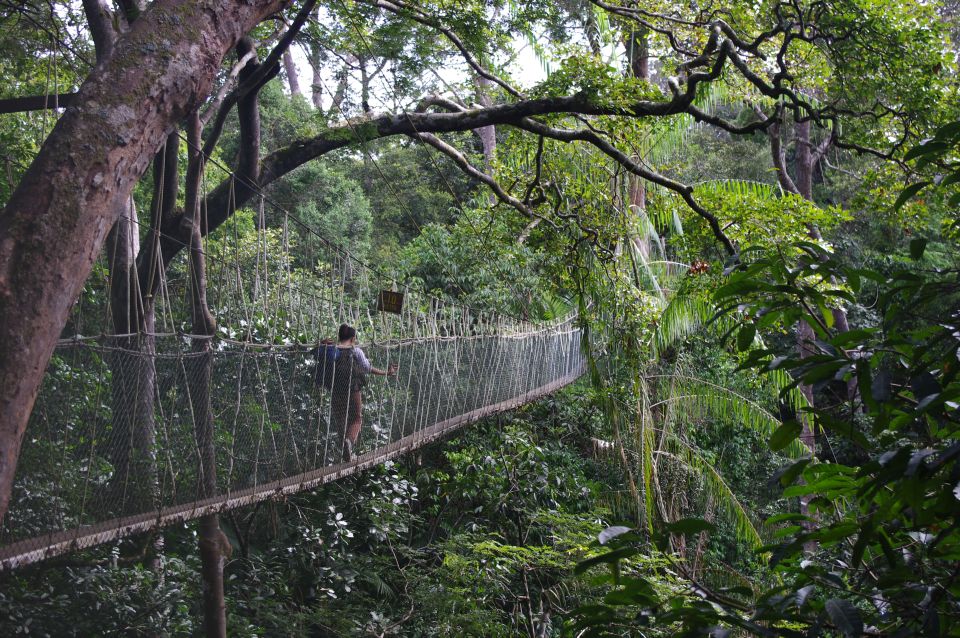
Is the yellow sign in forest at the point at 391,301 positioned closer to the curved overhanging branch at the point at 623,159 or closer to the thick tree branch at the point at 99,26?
the curved overhanging branch at the point at 623,159

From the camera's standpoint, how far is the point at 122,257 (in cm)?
362

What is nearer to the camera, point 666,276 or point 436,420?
point 436,420

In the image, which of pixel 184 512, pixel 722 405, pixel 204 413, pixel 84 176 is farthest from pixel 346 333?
pixel 722 405

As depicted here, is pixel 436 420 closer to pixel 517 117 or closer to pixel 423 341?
pixel 423 341

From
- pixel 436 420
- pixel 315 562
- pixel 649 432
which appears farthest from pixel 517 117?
pixel 315 562

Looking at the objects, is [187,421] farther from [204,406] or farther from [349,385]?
[349,385]

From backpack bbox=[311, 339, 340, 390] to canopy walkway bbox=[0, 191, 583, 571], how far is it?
0.12ft

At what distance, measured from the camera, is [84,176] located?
1.75 m

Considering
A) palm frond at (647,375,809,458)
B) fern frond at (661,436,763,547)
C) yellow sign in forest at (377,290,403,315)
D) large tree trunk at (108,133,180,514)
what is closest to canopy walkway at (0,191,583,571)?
large tree trunk at (108,133,180,514)

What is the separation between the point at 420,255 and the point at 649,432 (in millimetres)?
3150

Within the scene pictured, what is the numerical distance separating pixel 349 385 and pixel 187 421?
110 cm

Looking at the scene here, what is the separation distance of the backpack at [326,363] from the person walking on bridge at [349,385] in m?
0.02

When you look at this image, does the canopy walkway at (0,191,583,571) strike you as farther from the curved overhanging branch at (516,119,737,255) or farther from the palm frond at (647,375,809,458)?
the palm frond at (647,375,809,458)

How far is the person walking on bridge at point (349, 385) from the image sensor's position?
145 inches
